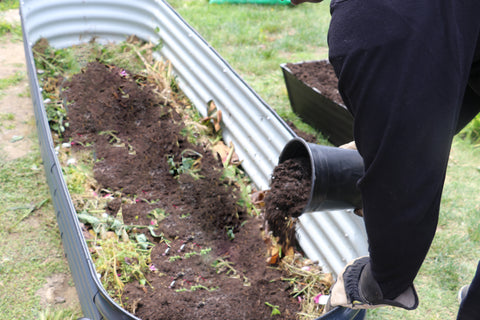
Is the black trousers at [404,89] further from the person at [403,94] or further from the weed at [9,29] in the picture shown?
the weed at [9,29]

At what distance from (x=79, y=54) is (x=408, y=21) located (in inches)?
169

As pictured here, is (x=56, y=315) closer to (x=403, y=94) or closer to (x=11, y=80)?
(x=403, y=94)

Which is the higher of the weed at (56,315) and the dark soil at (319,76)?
the weed at (56,315)

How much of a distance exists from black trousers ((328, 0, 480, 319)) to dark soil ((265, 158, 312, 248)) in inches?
37.5

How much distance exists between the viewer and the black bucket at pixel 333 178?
2.05m

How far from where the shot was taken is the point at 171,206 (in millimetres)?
3127

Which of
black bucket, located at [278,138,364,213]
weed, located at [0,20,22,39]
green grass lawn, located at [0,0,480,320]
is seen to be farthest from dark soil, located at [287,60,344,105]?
weed, located at [0,20,22,39]

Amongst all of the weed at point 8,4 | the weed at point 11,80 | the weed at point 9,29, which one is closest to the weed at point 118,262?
the weed at point 11,80

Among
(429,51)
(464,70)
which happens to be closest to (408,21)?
(429,51)

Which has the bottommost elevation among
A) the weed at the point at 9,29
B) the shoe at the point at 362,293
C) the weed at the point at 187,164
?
the shoe at the point at 362,293

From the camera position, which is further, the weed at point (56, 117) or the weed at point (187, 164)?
the weed at point (56, 117)

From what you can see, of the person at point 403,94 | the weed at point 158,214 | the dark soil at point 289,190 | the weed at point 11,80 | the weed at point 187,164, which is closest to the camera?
the person at point 403,94

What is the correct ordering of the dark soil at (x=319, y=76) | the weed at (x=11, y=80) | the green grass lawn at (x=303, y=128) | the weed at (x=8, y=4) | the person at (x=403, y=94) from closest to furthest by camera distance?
the person at (x=403, y=94), the green grass lawn at (x=303, y=128), the dark soil at (x=319, y=76), the weed at (x=11, y=80), the weed at (x=8, y=4)

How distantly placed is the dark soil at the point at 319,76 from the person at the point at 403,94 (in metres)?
2.81
